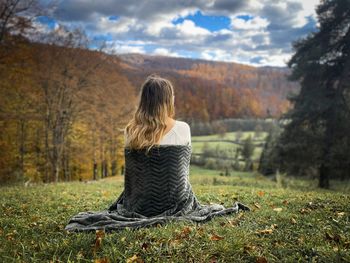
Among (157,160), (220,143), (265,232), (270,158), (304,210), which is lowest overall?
(220,143)

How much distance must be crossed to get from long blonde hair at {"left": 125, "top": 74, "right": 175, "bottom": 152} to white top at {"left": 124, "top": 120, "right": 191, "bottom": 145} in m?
0.10

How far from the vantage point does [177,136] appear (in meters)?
5.64

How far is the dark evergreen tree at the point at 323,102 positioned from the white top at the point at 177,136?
16.5m

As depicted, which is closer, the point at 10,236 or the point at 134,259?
the point at 134,259

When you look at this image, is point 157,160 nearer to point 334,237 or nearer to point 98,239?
point 98,239

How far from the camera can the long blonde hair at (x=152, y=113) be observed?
216 inches

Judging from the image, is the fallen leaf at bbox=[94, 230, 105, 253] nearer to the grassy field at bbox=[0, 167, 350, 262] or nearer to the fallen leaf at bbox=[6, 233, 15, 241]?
the grassy field at bbox=[0, 167, 350, 262]

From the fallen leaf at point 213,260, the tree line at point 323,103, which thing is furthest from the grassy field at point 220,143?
the fallen leaf at point 213,260

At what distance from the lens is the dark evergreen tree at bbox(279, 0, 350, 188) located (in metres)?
20.2

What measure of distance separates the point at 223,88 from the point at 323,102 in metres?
61.8

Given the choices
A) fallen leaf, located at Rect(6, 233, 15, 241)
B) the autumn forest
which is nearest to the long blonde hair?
fallen leaf, located at Rect(6, 233, 15, 241)

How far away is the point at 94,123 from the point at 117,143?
679 centimetres

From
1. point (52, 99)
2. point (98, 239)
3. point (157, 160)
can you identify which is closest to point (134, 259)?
point (98, 239)

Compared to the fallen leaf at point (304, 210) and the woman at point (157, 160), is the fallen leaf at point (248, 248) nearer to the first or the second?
the woman at point (157, 160)
